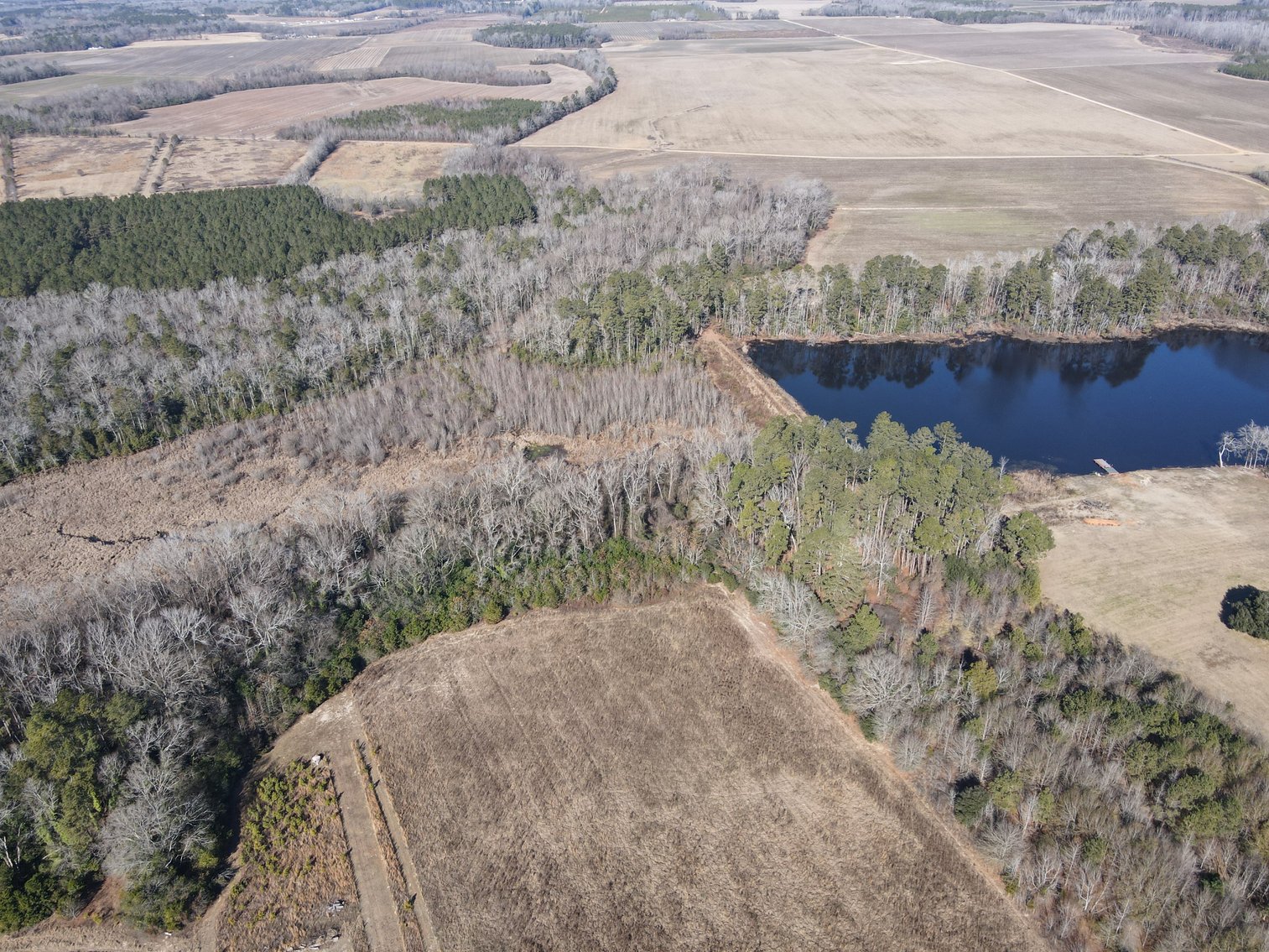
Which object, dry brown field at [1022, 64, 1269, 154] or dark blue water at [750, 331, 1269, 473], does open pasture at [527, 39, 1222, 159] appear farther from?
dark blue water at [750, 331, 1269, 473]

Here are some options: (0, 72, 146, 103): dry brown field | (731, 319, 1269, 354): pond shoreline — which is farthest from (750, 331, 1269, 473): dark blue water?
(0, 72, 146, 103): dry brown field

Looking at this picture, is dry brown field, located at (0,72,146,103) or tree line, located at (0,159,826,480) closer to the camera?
tree line, located at (0,159,826,480)

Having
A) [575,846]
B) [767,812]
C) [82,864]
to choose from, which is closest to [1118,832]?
[767,812]

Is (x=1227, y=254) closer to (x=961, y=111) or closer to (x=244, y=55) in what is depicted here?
(x=961, y=111)

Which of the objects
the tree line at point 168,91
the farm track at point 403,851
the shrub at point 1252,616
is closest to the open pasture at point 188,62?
the tree line at point 168,91

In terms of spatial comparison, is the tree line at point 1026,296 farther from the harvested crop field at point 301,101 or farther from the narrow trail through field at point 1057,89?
the harvested crop field at point 301,101

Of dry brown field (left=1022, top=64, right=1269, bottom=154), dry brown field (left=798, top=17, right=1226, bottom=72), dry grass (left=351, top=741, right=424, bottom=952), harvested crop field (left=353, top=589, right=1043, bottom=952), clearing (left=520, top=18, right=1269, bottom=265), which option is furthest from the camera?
dry brown field (left=798, top=17, right=1226, bottom=72)
